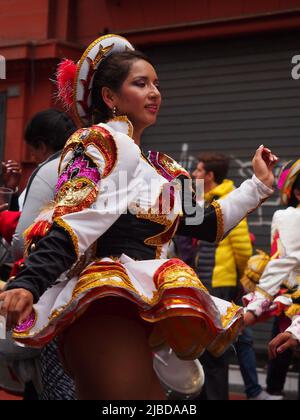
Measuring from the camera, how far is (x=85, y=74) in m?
3.92

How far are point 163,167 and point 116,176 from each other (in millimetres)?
396

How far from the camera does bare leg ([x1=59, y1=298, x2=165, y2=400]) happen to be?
129 inches

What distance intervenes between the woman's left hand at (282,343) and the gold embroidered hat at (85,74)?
3.97 feet

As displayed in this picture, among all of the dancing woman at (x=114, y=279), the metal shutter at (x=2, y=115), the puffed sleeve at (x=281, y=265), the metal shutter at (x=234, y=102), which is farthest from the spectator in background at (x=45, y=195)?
the metal shutter at (x=2, y=115)

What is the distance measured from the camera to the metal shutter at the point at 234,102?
9891 mm

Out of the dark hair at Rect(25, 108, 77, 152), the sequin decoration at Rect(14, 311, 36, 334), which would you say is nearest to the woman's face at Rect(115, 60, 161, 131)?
the sequin decoration at Rect(14, 311, 36, 334)

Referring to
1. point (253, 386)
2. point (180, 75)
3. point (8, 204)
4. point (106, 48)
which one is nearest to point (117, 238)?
point (106, 48)

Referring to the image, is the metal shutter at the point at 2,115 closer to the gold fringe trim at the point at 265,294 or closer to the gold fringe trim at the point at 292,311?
the gold fringe trim at the point at 265,294

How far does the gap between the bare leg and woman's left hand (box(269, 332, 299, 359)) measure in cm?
78

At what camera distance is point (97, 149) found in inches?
138

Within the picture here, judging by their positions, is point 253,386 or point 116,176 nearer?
point 116,176

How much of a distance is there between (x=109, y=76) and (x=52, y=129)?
44.7 inches
